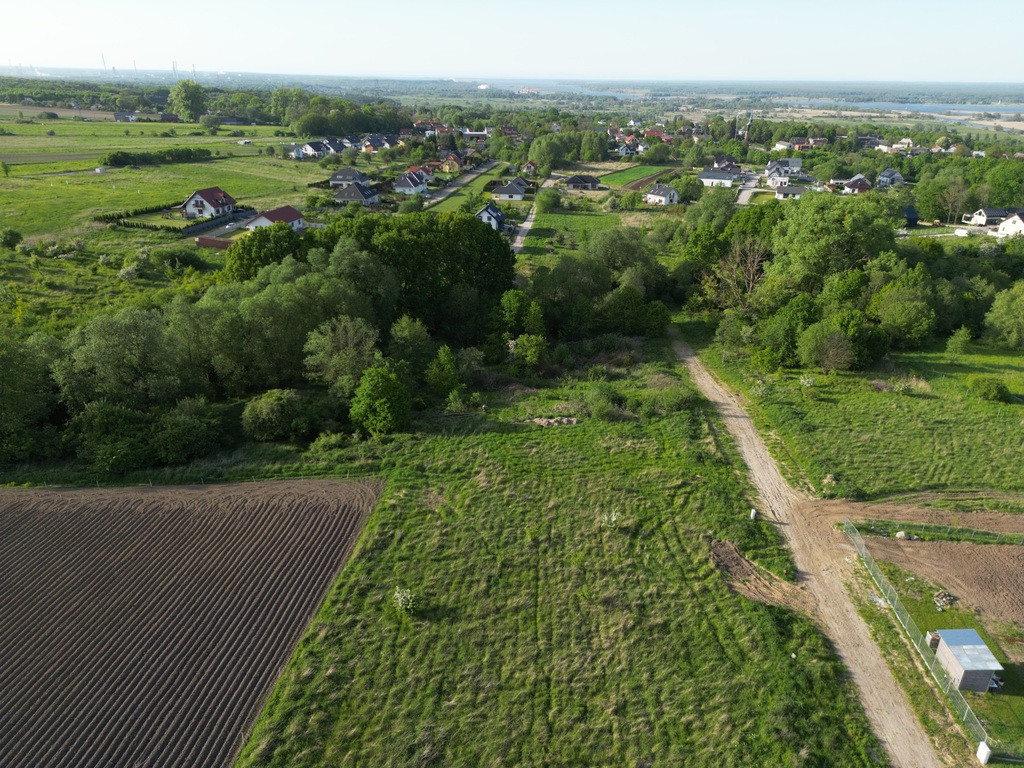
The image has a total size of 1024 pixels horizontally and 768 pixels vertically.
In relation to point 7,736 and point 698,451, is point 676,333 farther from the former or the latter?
point 7,736

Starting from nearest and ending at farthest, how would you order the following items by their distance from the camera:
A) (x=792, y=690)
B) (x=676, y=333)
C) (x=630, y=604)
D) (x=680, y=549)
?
(x=792, y=690) → (x=630, y=604) → (x=680, y=549) → (x=676, y=333)

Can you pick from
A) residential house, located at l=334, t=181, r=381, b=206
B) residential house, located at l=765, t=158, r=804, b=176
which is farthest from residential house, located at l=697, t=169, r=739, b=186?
residential house, located at l=334, t=181, r=381, b=206

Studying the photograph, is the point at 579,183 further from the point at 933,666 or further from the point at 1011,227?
the point at 933,666

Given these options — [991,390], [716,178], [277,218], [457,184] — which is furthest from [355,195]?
[991,390]

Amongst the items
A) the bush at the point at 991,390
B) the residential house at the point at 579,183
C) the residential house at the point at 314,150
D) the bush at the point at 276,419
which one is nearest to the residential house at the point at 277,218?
the bush at the point at 276,419

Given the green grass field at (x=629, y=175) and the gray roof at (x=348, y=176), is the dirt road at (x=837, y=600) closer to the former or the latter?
the gray roof at (x=348, y=176)

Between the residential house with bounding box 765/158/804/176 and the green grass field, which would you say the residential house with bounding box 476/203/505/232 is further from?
the residential house with bounding box 765/158/804/176

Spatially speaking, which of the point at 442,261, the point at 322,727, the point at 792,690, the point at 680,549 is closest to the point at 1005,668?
the point at 792,690
